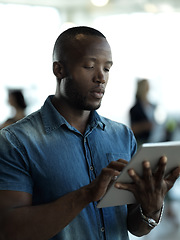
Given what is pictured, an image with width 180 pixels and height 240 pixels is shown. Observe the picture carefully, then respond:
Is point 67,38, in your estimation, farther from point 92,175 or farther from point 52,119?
point 92,175

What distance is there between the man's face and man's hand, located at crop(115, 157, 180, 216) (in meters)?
0.31

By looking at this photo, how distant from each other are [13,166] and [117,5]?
6.16 m

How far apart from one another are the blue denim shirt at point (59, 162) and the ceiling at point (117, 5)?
5666mm

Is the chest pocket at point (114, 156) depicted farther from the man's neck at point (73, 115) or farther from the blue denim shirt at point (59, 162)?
the man's neck at point (73, 115)

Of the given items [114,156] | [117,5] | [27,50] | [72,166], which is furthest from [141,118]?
[117,5]

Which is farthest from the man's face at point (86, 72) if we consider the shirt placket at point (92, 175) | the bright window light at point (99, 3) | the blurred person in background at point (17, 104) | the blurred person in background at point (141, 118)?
the bright window light at point (99, 3)

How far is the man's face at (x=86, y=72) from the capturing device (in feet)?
4.01

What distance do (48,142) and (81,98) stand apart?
0.18m

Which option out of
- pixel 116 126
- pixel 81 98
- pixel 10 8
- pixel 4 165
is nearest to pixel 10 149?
pixel 4 165

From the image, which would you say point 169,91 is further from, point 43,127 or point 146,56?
point 43,127

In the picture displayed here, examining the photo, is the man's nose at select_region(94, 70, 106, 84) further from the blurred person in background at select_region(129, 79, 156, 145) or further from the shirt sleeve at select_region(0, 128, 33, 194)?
the blurred person in background at select_region(129, 79, 156, 145)

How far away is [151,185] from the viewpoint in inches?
41.6

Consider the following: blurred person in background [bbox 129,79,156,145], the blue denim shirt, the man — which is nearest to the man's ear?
the man

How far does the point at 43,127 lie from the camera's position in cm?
123
